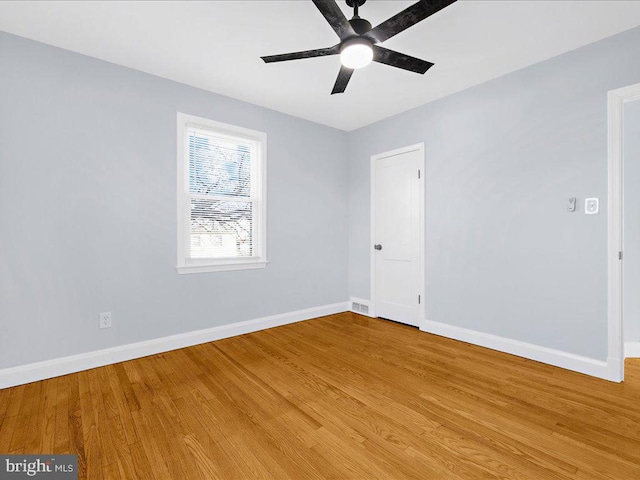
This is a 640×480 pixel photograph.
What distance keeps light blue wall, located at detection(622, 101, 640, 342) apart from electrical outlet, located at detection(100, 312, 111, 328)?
16.2ft

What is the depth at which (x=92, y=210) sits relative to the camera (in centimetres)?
268

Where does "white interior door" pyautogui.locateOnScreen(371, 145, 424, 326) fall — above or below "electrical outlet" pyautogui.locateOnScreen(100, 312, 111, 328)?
above

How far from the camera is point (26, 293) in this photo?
7.91 feet

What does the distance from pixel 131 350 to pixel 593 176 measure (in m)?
4.30

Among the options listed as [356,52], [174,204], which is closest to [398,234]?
[356,52]

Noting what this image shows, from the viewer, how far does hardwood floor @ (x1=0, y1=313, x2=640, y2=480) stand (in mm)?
1520

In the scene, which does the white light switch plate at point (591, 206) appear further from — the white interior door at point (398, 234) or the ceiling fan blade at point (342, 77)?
the ceiling fan blade at point (342, 77)

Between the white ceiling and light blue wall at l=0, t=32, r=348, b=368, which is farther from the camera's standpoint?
light blue wall at l=0, t=32, r=348, b=368

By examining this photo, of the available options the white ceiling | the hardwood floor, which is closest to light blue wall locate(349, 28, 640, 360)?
the white ceiling

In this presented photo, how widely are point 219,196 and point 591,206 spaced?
3.51 metres

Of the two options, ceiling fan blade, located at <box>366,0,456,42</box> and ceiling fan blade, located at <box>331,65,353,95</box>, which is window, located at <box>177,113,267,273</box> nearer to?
ceiling fan blade, located at <box>331,65,353,95</box>

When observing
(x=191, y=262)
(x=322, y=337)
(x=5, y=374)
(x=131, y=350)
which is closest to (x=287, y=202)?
(x=191, y=262)

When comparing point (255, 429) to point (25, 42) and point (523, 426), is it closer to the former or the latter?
point (523, 426)

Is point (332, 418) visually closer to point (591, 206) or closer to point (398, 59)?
point (398, 59)
